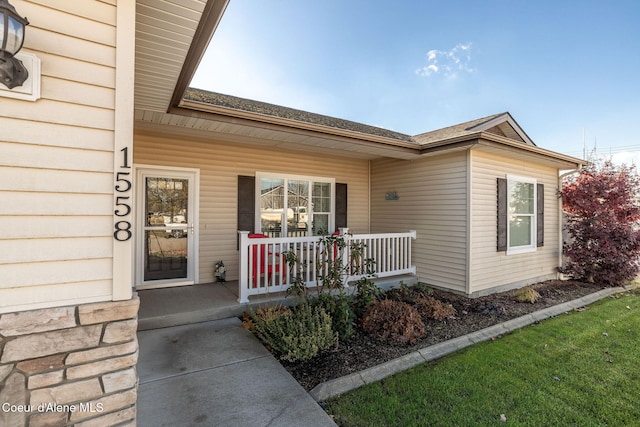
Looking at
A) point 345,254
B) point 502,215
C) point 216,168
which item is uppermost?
point 216,168

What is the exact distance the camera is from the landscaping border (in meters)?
2.64

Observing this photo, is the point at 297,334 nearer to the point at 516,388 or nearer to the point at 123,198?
the point at 516,388

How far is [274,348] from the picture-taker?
11.0 ft

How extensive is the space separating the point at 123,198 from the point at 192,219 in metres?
3.77

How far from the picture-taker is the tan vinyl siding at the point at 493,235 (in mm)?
5574

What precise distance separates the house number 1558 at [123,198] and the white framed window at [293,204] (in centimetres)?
416

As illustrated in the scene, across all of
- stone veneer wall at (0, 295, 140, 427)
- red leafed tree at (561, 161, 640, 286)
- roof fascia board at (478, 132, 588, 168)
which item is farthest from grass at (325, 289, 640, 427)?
red leafed tree at (561, 161, 640, 286)

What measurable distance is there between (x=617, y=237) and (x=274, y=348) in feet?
26.8

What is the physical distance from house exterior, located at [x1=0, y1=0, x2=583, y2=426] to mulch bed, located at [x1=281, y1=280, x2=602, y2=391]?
0.51 metres

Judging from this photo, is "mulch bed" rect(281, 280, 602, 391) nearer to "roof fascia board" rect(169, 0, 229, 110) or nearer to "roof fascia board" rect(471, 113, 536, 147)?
"roof fascia board" rect(169, 0, 229, 110)

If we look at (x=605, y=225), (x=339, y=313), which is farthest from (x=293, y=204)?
(x=605, y=225)

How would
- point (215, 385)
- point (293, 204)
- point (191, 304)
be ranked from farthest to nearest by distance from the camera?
point (293, 204) → point (191, 304) → point (215, 385)

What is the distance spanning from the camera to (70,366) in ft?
5.19

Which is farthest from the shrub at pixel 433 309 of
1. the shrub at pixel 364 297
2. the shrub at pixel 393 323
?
the shrub at pixel 364 297
